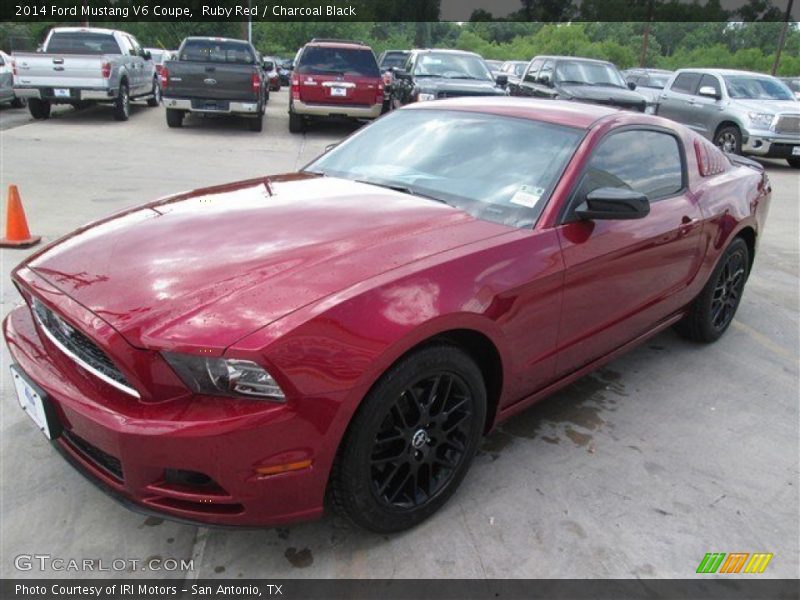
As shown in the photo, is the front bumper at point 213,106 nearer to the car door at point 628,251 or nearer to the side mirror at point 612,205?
the car door at point 628,251

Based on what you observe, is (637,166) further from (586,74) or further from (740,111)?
(586,74)

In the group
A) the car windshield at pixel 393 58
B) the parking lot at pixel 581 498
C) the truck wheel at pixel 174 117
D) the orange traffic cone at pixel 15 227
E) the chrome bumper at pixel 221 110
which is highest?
the car windshield at pixel 393 58

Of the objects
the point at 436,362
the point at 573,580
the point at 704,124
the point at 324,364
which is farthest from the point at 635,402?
the point at 704,124

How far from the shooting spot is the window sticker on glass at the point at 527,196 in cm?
296

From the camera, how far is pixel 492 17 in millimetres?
78375

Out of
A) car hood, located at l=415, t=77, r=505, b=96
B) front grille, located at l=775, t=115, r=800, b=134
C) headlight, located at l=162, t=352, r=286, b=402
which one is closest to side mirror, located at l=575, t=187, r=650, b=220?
headlight, located at l=162, t=352, r=286, b=402

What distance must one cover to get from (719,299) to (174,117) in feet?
40.1

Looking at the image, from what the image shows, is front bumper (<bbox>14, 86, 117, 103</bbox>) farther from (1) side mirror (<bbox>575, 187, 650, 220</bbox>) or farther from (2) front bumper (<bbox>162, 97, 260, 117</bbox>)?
(1) side mirror (<bbox>575, 187, 650, 220</bbox>)

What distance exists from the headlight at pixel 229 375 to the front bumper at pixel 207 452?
3 cm

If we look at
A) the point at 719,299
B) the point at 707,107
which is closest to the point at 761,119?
the point at 707,107

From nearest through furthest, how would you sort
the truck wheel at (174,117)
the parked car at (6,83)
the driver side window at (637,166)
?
the driver side window at (637,166) → the truck wheel at (174,117) → the parked car at (6,83)

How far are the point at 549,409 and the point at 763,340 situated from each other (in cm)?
219

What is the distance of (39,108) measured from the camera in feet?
46.4

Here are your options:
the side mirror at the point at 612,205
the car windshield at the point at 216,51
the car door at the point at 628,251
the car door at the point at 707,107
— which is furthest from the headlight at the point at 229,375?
the car door at the point at 707,107
